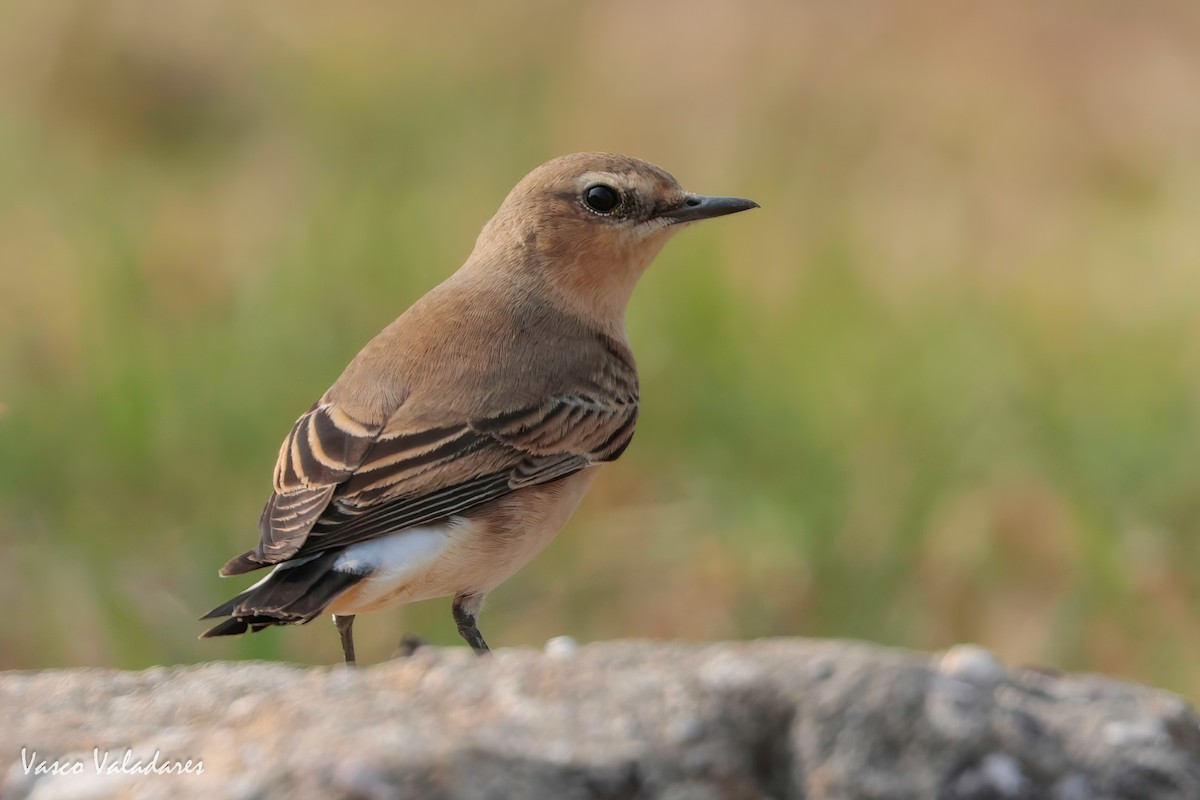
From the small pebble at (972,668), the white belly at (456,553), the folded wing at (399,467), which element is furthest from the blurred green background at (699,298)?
the small pebble at (972,668)

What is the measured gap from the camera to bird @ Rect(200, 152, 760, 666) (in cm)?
527

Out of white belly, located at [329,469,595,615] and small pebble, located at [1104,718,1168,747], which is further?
white belly, located at [329,469,595,615]

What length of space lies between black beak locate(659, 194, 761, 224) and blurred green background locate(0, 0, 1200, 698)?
1837 mm

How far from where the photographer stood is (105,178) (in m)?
11.5

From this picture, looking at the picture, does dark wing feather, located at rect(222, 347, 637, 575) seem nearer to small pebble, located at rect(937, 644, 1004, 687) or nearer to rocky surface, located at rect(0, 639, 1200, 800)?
rocky surface, located at rect(0, 639, 1200, 800)

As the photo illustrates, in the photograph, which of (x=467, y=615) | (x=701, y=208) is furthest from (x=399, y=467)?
(x=701, y=208)

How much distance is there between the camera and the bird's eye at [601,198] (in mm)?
6801

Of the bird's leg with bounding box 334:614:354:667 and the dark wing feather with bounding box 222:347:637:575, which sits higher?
the dark wing feather with bounding box 222:347:637:575

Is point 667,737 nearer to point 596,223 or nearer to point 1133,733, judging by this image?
point 1133,733

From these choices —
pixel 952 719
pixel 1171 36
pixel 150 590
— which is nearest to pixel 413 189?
pixel 150 590

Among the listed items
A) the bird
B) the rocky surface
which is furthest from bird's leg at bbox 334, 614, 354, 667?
the rocky surface

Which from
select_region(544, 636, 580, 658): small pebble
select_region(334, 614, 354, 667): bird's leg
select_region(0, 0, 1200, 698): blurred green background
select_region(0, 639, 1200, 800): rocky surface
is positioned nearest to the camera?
select_region(0, 639, 1200, 800): rocky surface

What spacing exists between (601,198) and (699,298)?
2.65m

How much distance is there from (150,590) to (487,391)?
7.78ft
